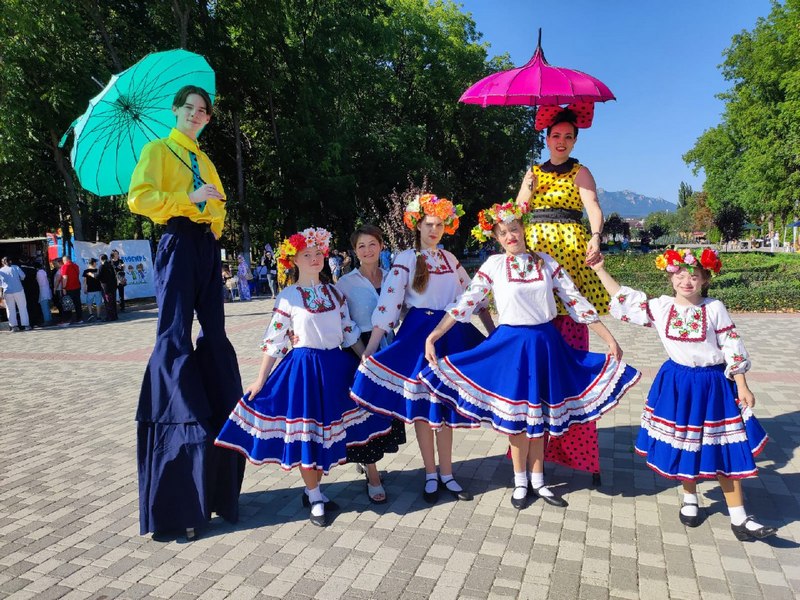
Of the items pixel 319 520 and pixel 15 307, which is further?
pixel 15 307

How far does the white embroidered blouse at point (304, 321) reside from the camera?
3.48 meters

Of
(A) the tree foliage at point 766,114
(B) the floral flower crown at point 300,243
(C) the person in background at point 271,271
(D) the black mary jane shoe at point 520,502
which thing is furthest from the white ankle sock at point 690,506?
(A) the tree foliage at point 766,114

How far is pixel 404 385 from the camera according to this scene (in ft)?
11.7

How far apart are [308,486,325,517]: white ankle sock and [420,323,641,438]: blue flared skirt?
0.99m

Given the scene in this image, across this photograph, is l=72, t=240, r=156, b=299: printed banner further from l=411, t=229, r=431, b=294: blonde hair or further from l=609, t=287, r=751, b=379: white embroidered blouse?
l=609, t=287, r=751, b=379: white embroidered blouse

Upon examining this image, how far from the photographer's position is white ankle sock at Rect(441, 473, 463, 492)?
3820 millimetres

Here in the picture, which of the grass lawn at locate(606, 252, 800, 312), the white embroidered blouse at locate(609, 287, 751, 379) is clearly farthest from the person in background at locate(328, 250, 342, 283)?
the white embroidered blouse at locate(609, 287, 751, 379)

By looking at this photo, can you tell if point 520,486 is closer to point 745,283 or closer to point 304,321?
point 304,321

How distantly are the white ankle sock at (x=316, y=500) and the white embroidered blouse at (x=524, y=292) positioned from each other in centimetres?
144

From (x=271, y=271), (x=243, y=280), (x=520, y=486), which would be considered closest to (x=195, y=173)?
(x=520, y=486)

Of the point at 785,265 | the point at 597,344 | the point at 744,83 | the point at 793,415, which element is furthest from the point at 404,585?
the point at 744,83

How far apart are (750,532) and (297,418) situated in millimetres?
2649

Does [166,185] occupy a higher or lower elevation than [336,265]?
higher

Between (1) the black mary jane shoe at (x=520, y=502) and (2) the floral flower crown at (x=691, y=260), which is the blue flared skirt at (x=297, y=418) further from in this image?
(2) the floral flower crown at (x=691, y=260)
